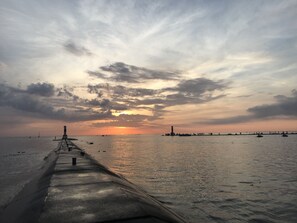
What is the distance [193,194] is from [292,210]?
8.46 metres

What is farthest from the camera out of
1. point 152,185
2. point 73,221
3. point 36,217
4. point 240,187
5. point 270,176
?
point 270,176

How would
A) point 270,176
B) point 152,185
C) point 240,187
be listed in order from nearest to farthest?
point 240,187 < point 152,185 < point 270,176

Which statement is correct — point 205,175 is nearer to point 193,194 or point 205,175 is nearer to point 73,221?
point 193,194

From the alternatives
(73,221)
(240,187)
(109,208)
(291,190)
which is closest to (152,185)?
(240,187)

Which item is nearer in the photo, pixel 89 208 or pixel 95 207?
pixel 89 208

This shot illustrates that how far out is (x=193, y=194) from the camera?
25406 millimetres

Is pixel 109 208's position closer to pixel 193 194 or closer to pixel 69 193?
pixel 69 193

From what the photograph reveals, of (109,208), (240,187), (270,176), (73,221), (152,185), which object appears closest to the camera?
(73,221)

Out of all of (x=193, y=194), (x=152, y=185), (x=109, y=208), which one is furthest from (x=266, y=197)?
(x=109, y=208)

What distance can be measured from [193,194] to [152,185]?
6.29 metres

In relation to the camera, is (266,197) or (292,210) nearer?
(292,210)

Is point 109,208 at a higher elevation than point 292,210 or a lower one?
higher

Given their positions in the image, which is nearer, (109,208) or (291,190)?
(109,208)

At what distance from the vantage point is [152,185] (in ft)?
99.9
